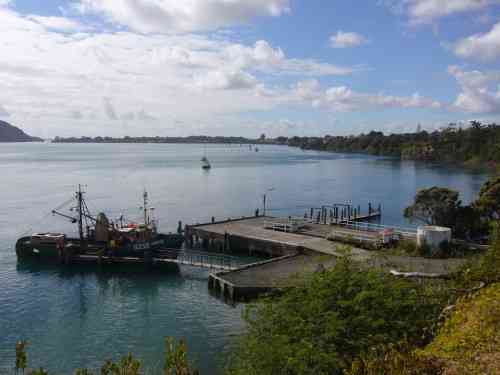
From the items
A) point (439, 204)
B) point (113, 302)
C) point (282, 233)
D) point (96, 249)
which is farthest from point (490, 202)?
point (96, 249)

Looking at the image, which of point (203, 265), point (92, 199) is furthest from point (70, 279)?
point (92, 199)

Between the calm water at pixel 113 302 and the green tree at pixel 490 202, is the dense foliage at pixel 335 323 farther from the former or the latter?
the green tree at pixel 490 202

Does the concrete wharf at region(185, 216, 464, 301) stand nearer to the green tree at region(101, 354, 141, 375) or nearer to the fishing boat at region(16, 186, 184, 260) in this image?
the fishing boat at region(16, 186, 184, 260)

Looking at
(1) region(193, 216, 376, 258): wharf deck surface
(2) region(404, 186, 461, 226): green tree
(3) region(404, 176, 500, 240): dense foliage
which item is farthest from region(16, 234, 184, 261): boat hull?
(3) region(404, 176, 500, 240): dense foliage

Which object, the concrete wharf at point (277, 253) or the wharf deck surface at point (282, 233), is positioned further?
the wharf deck surface at point (282, 233)

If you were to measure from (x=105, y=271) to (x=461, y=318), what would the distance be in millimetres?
35717

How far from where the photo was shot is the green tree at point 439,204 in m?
49.4

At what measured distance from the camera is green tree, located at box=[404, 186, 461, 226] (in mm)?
49375

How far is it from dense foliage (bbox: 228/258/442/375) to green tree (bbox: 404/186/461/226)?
32123mm

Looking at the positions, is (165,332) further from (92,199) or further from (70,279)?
(92,199)

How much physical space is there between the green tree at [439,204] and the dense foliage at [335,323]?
32123 mm

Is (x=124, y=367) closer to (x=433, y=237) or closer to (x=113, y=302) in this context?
(x=113, y=302)

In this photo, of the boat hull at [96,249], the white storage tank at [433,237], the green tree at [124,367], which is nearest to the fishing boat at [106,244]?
the boat hull at [96,249]

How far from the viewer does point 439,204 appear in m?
50.4
